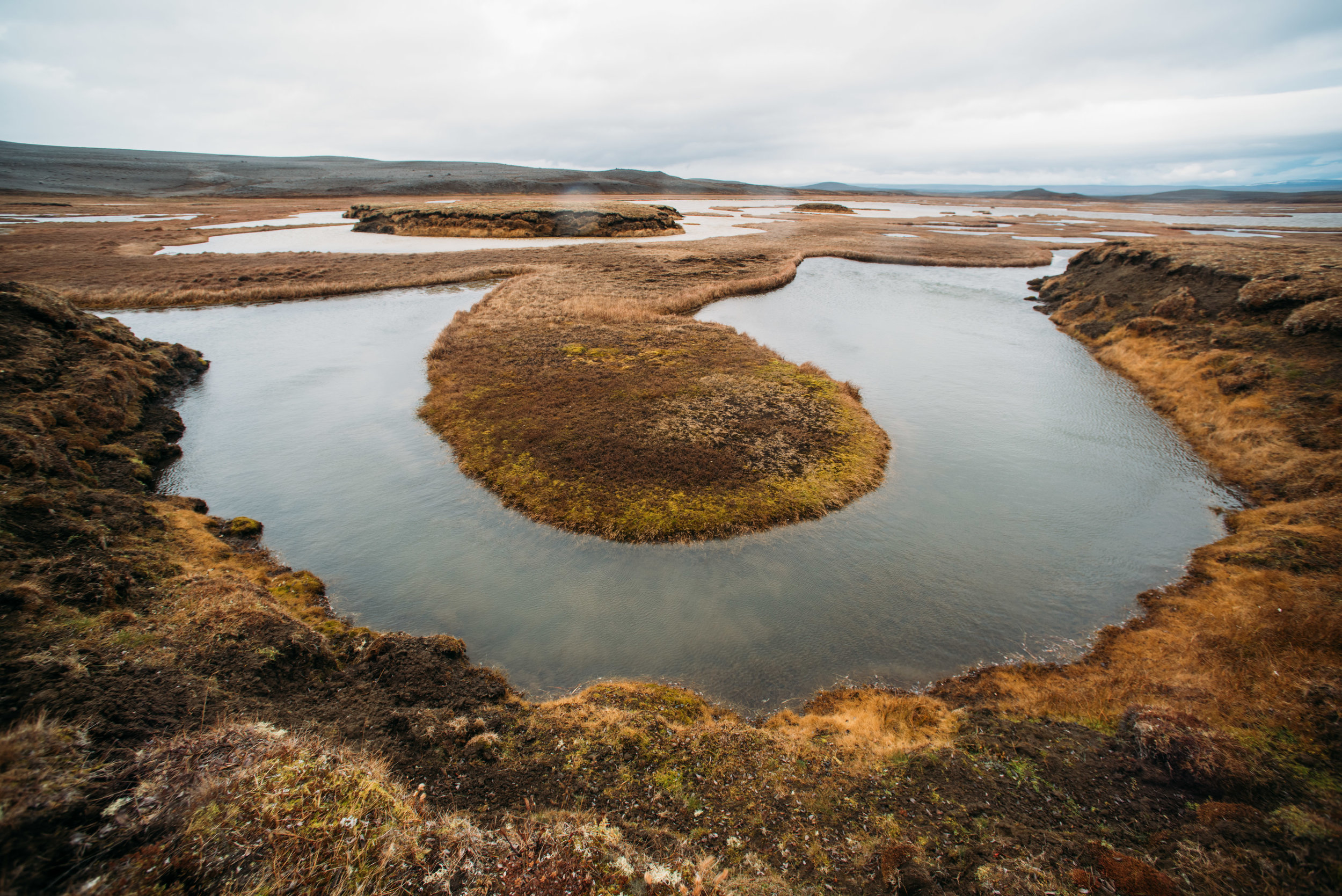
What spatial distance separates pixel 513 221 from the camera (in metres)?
65.6

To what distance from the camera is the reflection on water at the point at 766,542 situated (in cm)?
984

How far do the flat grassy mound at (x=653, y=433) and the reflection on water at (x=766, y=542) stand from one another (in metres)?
0.70

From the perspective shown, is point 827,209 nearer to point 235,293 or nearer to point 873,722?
point 235,293

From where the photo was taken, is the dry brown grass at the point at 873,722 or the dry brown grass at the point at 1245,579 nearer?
the dry brown grass at the point at 873,722

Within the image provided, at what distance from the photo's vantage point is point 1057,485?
1517 centimetres

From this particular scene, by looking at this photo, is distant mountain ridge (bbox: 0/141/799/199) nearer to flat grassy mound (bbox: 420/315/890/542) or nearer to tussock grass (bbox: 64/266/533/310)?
tussock grass (bbox: 64/266/533/310)

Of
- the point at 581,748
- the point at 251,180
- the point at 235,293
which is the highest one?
the point at 251,180

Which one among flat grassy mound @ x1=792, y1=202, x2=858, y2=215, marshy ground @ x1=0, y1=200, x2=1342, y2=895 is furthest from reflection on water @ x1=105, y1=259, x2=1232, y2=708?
flat grassy mound @ x1=792, y1=202, x2=858, y2=215

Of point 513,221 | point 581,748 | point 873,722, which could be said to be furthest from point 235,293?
point 873,722

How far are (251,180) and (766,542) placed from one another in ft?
633

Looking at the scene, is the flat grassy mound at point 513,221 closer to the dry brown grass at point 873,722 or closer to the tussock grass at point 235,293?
the tussock grass at point 235,293

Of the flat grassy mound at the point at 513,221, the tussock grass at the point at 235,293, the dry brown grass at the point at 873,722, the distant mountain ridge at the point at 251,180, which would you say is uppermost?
the distant mountain ridge at the point at 251,180

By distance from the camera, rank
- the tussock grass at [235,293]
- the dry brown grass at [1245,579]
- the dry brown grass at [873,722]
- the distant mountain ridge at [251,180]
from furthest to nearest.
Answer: the distant mountain ridge at [251,180] < the tussock grass at [235,293] < the dry brown grass at [1245,579] < the dry brown grass at [873,722]

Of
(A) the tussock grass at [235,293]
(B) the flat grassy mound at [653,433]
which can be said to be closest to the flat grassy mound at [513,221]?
(A) the tussock grass at [235,293]
